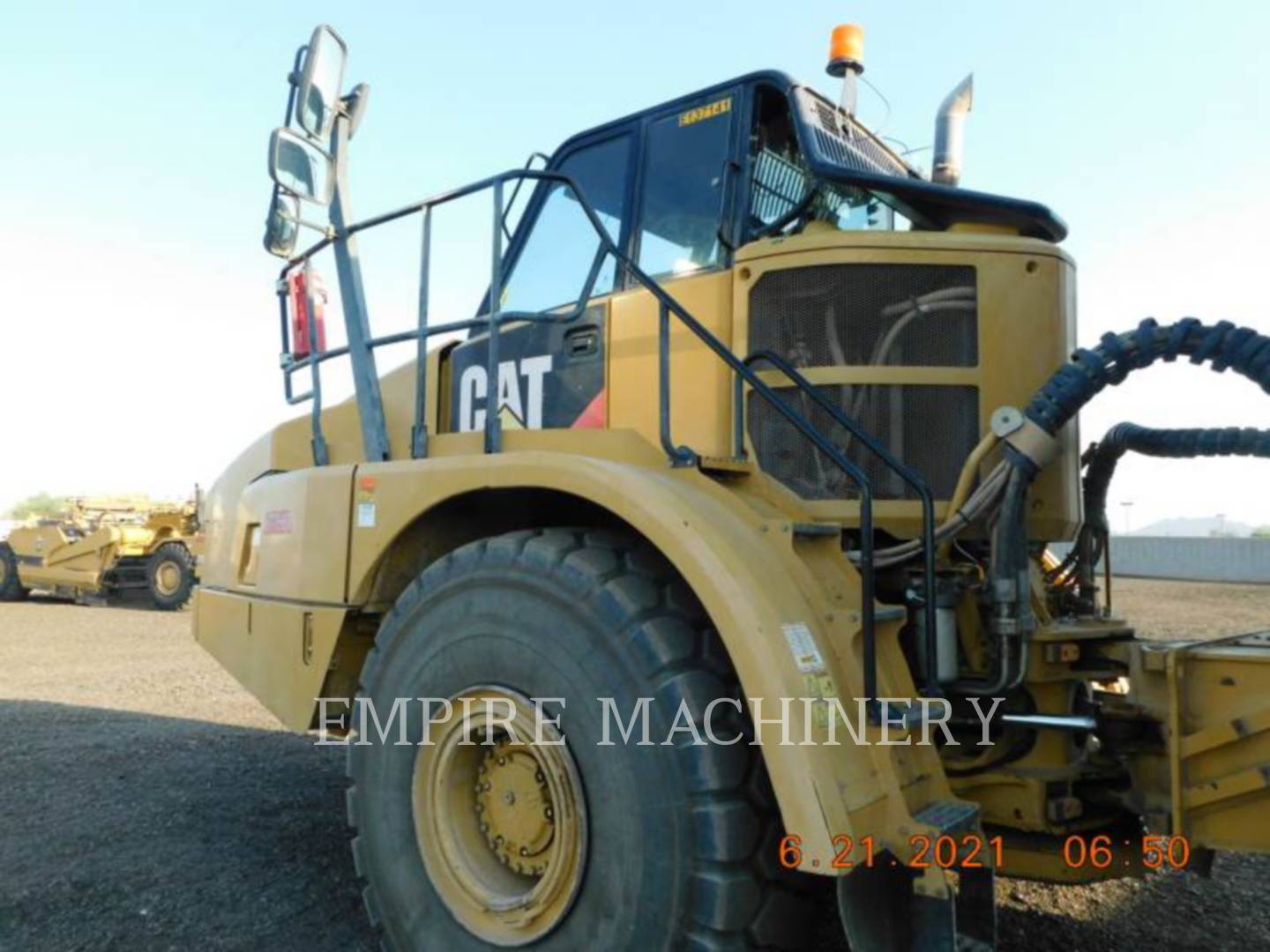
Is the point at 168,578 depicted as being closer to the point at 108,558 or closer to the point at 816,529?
the point at 108,558

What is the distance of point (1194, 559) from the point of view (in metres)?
28.8

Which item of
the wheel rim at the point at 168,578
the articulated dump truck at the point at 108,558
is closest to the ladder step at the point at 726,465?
the articulated dump truck at the point at 108,558

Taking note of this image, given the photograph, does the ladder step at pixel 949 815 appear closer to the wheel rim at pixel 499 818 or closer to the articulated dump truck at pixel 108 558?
the wheel rim at pixel 499 818

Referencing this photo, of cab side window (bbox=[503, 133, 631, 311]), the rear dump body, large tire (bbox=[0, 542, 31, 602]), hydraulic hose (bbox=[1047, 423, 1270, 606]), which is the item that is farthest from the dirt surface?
large tire (bbox=[0, 542, 31, 602])

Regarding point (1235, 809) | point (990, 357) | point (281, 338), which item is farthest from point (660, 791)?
point (281, 338)

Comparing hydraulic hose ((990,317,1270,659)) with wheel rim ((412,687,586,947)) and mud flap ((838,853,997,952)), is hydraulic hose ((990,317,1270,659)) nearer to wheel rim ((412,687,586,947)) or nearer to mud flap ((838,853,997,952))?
mud flap ((838,853,997,952))

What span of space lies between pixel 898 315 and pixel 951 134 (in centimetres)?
161

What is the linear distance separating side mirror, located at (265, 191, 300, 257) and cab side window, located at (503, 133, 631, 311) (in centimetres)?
90

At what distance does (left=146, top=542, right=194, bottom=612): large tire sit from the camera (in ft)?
59.3

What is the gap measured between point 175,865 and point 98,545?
52.5ft

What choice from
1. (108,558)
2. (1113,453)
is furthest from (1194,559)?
(1113,453)

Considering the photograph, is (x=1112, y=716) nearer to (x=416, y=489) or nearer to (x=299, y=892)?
(x=416, y=489)

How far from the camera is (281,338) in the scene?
467cm

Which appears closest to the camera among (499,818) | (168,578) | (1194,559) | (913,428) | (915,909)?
(915,909)
